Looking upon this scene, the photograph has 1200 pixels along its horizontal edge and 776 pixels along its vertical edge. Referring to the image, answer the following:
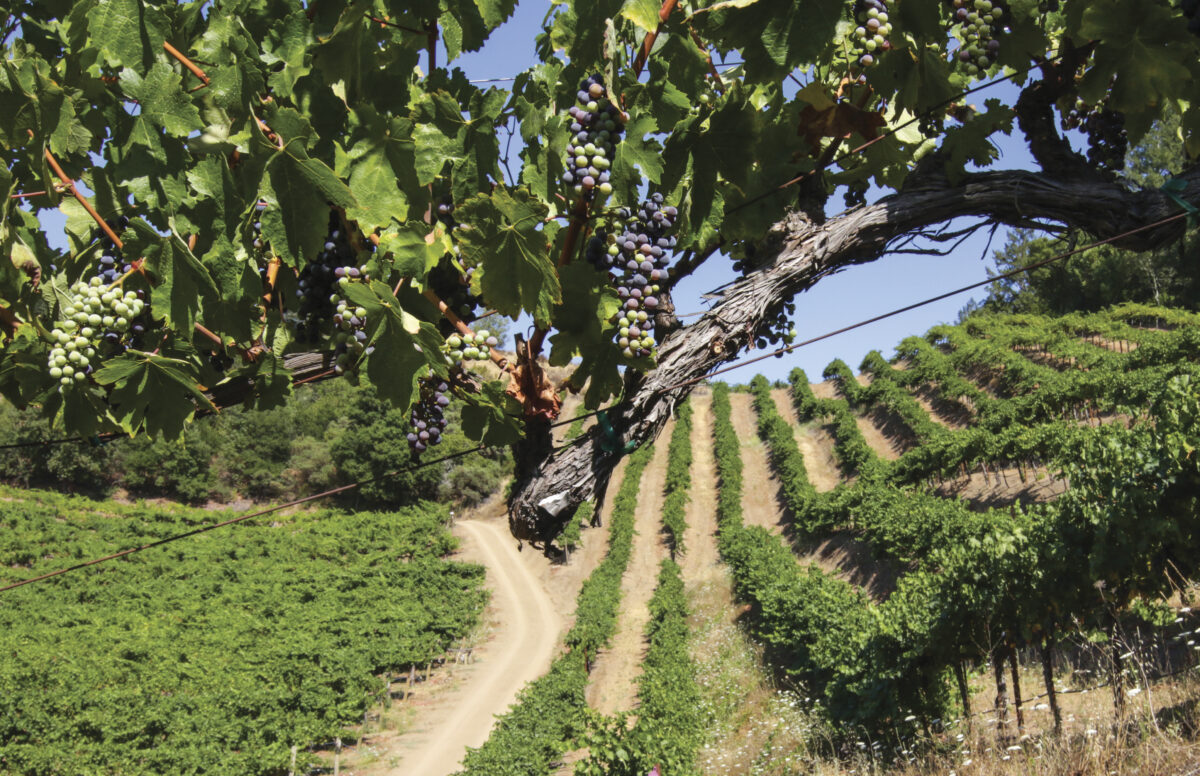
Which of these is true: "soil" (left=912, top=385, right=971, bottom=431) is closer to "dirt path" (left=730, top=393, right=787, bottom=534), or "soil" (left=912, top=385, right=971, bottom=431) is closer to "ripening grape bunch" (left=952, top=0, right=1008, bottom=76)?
"dirt path" (left=730, top=393, right=787, bottom=534)

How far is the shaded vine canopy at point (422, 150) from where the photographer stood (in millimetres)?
1674

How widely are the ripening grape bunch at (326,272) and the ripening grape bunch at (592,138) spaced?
0.63 m

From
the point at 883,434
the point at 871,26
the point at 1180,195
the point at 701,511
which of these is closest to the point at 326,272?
the point at 871,26

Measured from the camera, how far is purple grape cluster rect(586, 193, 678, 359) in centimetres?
184

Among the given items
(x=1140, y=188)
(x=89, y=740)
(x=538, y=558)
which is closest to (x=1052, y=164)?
(x=1140, y=188)

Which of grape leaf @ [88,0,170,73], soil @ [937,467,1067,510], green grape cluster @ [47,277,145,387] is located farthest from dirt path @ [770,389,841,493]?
grape leaf @ [88,0,170,73]

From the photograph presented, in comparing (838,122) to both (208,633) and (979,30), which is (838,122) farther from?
(208,633)

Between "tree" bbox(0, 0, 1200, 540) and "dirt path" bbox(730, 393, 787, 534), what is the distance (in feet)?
87.2

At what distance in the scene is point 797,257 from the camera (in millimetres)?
2238

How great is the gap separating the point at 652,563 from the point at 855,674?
16535 mm

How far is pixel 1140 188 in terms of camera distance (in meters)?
2.31

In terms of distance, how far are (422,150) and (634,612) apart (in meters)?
24.3

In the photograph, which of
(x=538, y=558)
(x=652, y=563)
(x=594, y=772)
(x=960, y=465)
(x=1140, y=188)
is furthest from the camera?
(x=538, y=558)

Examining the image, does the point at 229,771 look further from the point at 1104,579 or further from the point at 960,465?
the point at 960,465
